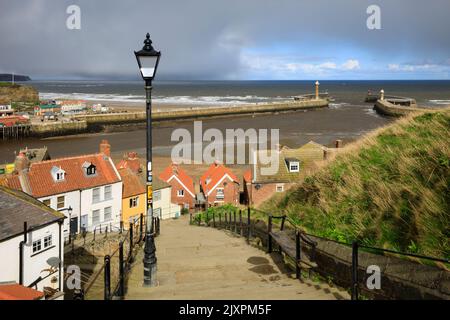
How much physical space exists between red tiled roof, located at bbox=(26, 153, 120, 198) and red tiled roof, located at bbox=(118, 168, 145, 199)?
138 cm

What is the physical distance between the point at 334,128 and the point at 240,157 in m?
32.5

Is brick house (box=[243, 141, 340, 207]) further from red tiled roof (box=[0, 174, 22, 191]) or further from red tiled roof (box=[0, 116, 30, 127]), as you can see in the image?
red tiled roof (box=[0, 116, 30, 127])

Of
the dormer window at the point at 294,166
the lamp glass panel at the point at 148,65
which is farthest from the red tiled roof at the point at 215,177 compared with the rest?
the lamp glass panel at the point at 148,65

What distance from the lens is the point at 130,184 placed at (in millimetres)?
32750

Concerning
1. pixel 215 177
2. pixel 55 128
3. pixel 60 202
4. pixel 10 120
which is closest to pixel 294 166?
pixel 215 177

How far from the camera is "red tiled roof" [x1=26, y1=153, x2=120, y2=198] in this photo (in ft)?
90.1

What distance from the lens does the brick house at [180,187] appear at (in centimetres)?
3594

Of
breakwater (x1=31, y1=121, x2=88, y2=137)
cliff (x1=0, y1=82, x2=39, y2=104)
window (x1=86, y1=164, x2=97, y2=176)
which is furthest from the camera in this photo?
cliff (x1=0, y1=82, x2=39, y2=104)

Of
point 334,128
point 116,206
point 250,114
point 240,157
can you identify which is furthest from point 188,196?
point 250,114

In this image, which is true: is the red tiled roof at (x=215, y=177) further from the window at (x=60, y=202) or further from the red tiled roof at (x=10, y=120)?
the red tiled roof at (x=10, y=120)

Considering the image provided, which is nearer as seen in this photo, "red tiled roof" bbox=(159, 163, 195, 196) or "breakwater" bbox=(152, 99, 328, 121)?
"red tiled roof" bbox=(159, 163, 195, 196)

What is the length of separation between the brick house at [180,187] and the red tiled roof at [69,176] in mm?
5595

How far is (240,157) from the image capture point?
50.2 m

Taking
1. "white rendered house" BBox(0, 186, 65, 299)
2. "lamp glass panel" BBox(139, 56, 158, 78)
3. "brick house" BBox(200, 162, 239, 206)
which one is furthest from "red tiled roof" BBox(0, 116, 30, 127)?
"lamp glass panel" BBox(139, 56, 158, 78)
